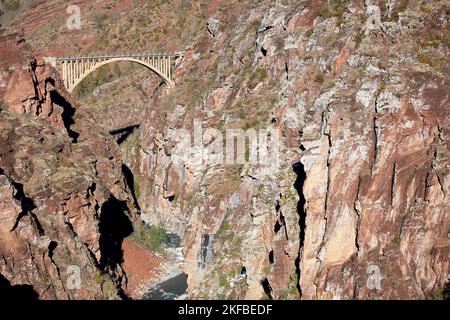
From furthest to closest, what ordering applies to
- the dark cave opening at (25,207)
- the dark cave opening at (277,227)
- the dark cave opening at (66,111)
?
the dark cave opening at (66,111) → the dark cave opening at (277,227) → the dark cave opening at (25,207)

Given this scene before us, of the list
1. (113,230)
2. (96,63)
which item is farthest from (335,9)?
(96,63)

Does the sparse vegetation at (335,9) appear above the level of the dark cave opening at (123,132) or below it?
above

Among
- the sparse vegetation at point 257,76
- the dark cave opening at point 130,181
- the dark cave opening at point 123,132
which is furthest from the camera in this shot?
the dark cave opening at point 123,132

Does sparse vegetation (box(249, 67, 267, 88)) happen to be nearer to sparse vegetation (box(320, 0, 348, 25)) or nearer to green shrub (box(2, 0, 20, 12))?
sparse vegetation (box(320, 0, 348, 25))

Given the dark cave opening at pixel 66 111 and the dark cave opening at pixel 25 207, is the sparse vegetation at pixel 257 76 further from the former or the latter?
the dark cave opening at pixel 25 207

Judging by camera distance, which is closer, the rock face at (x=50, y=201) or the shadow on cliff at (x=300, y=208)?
the rock face at (x=50, y=201)

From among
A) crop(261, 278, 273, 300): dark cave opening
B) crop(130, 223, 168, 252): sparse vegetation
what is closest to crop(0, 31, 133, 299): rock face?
crop(130, 223, 168, 252): sparse vegetation

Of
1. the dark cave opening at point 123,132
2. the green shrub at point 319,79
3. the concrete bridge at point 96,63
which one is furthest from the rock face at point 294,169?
the dark cave opening at point 123,132

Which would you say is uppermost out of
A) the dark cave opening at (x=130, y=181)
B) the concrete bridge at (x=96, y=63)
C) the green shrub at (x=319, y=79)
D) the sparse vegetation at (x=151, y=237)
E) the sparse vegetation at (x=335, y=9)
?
the sparse vegetation at (x=335, y=9)
